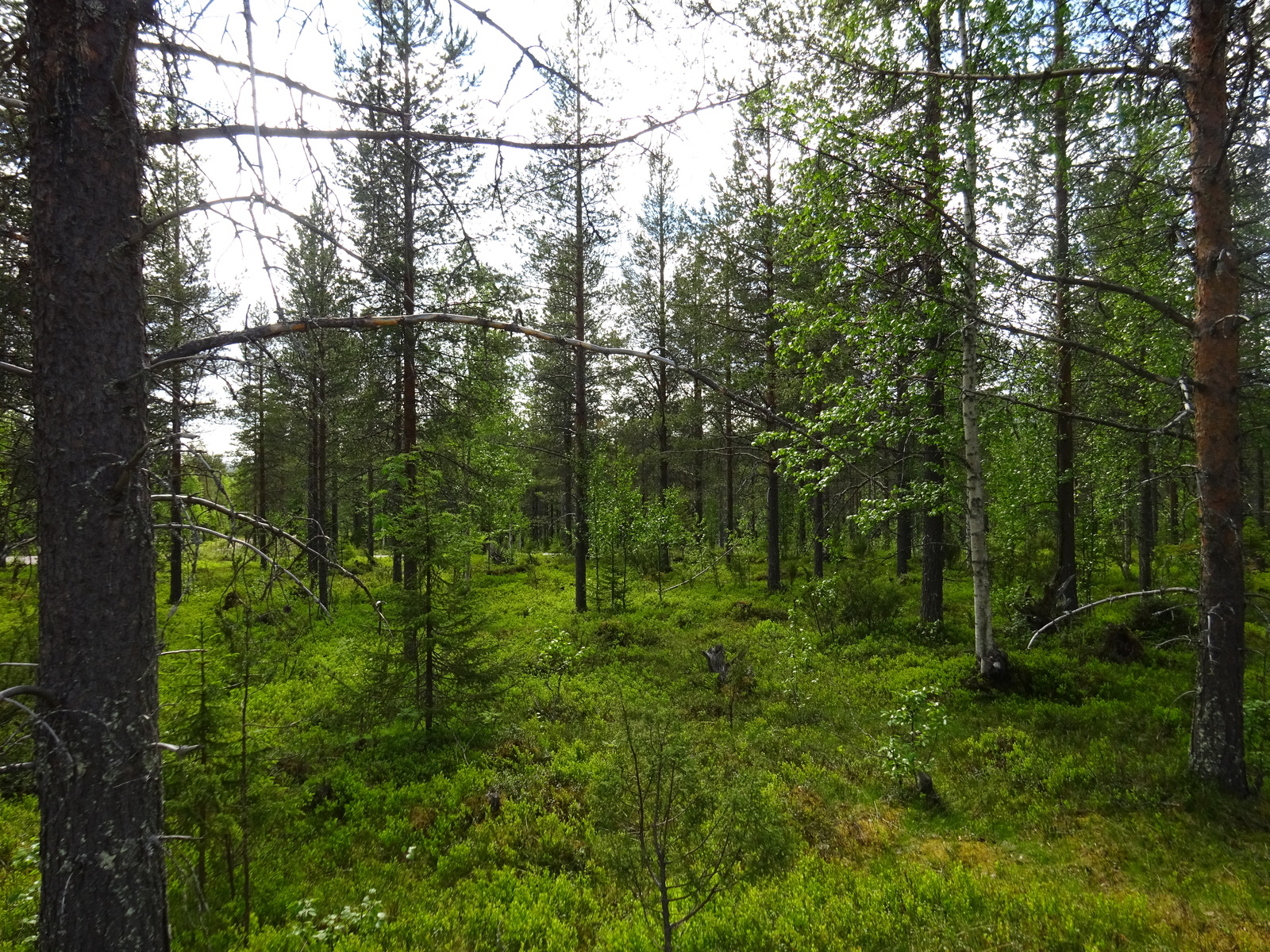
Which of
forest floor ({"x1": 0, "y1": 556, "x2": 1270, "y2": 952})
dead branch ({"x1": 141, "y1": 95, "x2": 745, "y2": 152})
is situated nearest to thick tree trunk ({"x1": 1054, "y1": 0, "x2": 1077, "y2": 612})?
forest floor ({"x1": 0, "y1": 556, "x2": 1270, "y2": 952})

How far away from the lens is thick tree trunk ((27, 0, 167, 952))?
200 cm

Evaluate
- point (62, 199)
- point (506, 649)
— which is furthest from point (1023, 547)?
point (62, 199)

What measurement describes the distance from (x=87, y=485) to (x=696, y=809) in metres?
3.88

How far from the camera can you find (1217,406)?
5285 millimetres

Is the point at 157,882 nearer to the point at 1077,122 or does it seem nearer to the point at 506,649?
the point at 1077,122

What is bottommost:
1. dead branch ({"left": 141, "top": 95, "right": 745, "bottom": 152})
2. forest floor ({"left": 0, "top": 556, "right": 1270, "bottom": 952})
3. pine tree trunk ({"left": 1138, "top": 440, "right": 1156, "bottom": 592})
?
forest floor ({"left": 0, "top": 556, "right": 1270, "bottom": 952})

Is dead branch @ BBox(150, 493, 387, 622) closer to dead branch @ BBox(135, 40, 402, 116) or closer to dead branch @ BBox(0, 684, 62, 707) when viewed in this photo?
dead branch @ BBox(0, 684, 62, 707)

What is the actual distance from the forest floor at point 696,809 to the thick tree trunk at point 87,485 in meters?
0.30

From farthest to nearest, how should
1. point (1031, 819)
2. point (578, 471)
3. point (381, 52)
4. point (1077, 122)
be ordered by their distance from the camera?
point (578, 471), point (1031, 819), point (1077, 122), point (381, 52)

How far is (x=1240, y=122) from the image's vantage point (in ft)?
16.8

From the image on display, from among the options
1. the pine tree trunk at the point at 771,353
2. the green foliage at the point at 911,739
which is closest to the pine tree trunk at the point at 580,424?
the pine tree trunk at the point at 771,353

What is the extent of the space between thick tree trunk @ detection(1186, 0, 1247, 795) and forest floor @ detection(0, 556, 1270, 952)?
0.96m

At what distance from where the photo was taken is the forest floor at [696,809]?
408 cm

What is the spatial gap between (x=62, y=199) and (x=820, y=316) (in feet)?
25.2
